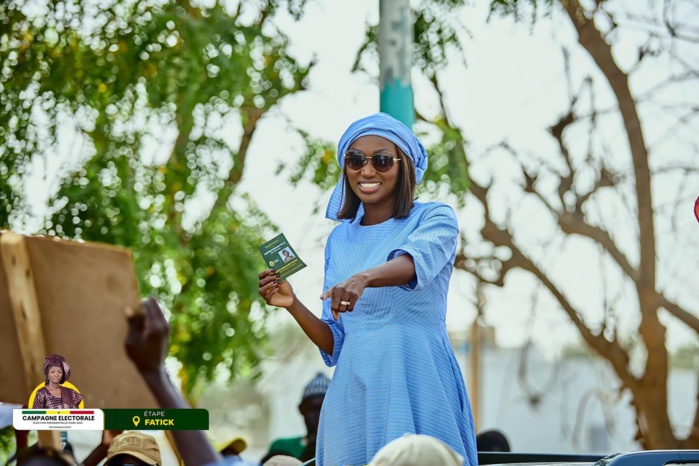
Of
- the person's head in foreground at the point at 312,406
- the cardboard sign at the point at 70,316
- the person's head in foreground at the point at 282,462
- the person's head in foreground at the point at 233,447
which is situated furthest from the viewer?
the person's head in foreground at the point at 312,406

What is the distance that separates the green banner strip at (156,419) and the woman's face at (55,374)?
0.21 metres

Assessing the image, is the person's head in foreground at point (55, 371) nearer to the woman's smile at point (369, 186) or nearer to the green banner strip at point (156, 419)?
the green banner strip at point (156, 419)

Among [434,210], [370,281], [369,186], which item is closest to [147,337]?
[369,186]

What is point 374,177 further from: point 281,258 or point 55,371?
point 55,371

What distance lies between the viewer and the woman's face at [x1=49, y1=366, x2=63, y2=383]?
4.20m

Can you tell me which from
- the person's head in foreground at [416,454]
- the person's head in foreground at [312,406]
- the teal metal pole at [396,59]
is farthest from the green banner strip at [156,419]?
the person's head in foreground at [312,406]

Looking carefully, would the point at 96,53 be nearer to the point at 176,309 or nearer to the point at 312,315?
the point at 176,309

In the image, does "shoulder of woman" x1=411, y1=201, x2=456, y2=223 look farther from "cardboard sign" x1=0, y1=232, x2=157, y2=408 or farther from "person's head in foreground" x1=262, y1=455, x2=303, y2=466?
"cardboard sign" x1=0, y1=232, x2=157, y2=408

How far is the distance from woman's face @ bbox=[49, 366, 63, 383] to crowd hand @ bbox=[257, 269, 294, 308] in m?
1.13

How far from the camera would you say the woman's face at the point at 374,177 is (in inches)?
141

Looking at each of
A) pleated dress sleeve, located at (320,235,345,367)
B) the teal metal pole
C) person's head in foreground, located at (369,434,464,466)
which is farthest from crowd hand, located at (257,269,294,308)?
the teal metal pole

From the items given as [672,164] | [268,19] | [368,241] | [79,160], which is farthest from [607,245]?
[368,241]

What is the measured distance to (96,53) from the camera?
24.8 feet

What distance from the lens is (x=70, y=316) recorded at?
16.3 feet
